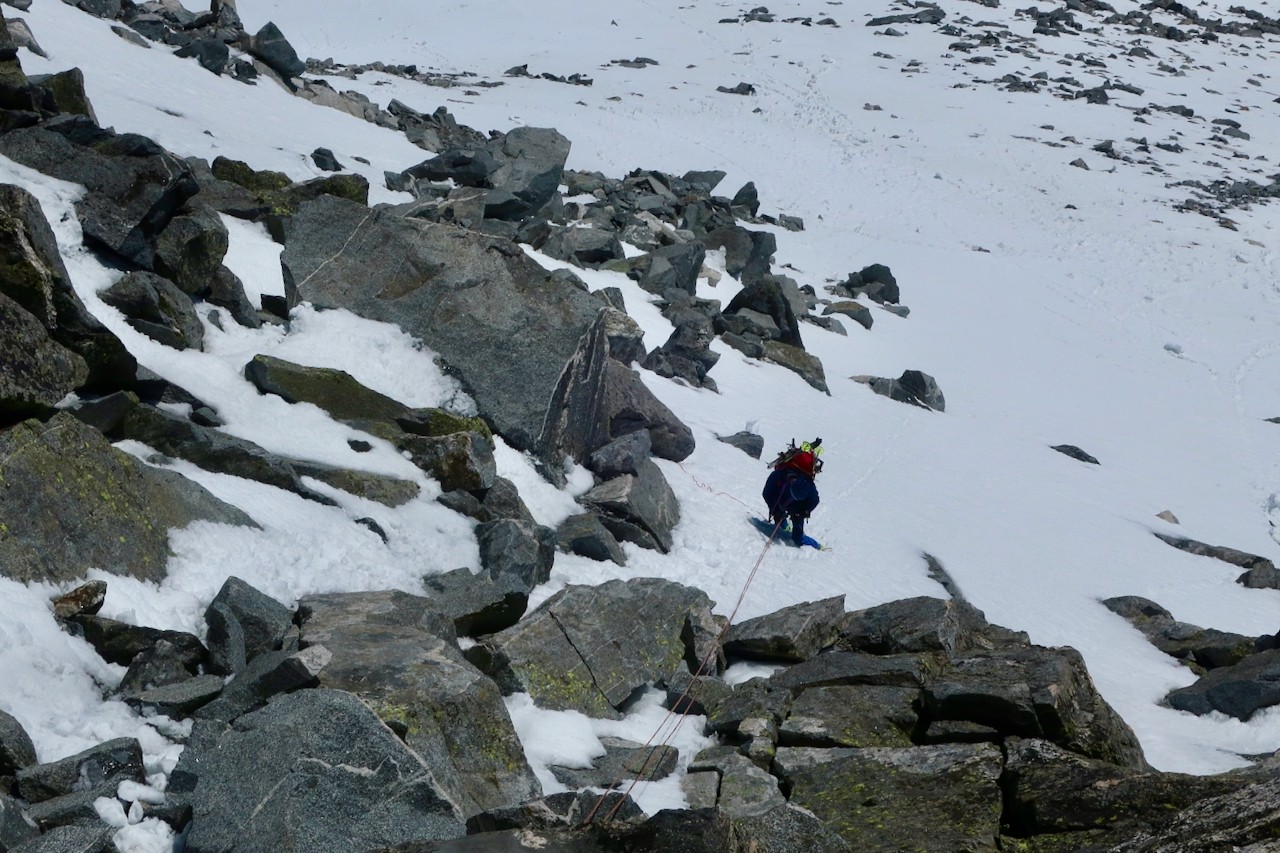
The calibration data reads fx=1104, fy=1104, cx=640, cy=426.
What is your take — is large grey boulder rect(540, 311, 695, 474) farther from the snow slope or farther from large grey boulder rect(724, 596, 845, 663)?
large grey boulder rect(724, 596, 845, 663)

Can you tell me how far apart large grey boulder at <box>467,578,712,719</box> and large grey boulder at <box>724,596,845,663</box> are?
1.62ft

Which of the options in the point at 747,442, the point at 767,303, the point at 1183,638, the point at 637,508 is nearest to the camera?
the point at 637,508

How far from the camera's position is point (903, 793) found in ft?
24.9

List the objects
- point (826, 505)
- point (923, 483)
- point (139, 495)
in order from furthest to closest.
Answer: point (923, 483) → point (826, 505) → point (139, 495)

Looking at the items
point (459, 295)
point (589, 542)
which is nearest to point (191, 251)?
point (459, 295)

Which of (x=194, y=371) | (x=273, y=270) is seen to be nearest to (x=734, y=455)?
(x=273, y=270)

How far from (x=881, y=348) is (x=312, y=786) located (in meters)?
23.4

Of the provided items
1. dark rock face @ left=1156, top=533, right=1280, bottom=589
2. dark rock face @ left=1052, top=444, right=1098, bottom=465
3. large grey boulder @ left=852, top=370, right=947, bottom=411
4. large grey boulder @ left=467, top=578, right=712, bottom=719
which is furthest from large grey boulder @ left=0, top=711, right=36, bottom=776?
dark rock face @ left=1052, top=444, right=1098, bottom=465

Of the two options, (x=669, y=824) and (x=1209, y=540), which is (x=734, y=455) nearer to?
(x=1209, y=540)

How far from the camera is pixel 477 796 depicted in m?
6.72

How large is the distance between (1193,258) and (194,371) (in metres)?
38.4

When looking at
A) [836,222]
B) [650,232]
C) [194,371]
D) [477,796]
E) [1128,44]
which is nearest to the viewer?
[477,796]

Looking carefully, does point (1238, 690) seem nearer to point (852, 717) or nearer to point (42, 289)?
point (852, 717)

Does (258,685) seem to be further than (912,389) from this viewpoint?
No
